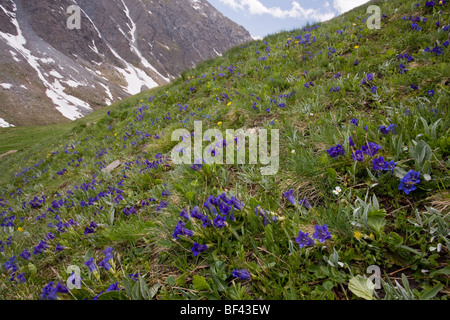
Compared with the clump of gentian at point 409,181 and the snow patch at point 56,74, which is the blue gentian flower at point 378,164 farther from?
the snow patch at point 56,74

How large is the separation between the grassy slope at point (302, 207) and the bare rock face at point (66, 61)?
36.6 m

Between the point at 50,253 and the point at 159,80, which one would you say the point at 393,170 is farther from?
the point at 159,80

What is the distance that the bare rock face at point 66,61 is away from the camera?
8000 centimetres

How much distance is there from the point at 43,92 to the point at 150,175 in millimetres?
109470

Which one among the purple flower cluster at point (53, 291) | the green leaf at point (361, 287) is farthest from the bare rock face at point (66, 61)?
the green leaf at point (361, 287)

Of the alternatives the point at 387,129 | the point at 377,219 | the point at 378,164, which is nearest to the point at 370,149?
the point at 378,164

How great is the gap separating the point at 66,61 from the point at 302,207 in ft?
484

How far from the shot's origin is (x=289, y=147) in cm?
329

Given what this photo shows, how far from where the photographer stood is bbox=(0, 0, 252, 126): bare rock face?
262ft

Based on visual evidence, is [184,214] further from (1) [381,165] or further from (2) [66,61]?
(2) [66,61]

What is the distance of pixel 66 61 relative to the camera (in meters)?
115

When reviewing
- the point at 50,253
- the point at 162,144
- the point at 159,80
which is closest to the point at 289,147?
the point at 162,144

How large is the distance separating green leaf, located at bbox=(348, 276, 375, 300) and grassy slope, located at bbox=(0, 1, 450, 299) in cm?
8
